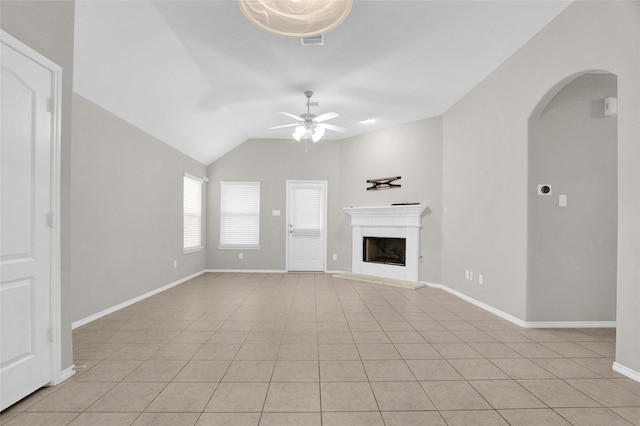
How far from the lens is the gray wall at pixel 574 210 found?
3457mm

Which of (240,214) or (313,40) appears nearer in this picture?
(313,40)

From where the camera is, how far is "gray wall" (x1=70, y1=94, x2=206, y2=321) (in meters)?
3.37

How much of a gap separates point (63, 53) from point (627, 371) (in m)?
4.75

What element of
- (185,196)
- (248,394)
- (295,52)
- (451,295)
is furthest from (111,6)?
(451,295)

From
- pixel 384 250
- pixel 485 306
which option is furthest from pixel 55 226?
pixel 384 250

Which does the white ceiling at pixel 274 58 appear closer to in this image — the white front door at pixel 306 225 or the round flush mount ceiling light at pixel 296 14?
the round flush mount ceiling light at pixel 296 14

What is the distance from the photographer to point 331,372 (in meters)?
2.43

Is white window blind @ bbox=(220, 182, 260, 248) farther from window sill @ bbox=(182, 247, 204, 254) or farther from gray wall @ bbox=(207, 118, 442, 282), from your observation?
window sill @ bbox=(182, 247, 204, 254)

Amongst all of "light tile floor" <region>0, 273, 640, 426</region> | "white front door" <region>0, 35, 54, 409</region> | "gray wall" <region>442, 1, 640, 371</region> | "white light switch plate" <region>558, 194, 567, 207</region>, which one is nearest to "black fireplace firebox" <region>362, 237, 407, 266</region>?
"gray wall" <region>442, 1, 640, 371</region>

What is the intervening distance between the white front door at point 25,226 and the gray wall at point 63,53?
122 mm

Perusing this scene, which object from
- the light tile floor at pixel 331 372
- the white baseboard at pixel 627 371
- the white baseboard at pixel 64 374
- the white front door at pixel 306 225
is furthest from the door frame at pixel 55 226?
the white front door at pixel 306 225

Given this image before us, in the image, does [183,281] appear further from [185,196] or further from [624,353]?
[624,353]

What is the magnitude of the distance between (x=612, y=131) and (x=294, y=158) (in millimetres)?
5326

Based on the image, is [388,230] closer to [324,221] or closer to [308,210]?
[324,221]
